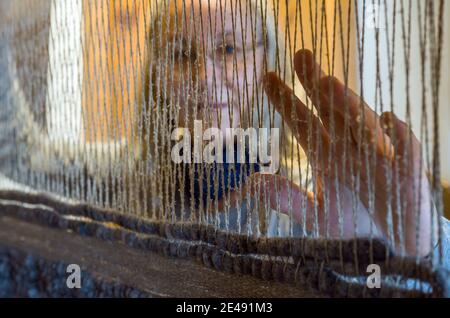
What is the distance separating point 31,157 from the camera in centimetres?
93

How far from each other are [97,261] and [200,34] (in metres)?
0.31

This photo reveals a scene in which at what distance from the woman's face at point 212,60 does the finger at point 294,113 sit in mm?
21

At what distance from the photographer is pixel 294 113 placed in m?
0.44

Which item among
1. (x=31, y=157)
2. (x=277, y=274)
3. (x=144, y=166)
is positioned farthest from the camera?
(x=31, y=157)

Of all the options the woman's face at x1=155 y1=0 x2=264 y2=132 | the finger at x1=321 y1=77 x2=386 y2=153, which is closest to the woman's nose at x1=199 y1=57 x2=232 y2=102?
the woman's face at x1=155 y1=0 x2=264 y2=132

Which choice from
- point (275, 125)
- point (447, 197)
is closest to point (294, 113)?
point (275, 125)

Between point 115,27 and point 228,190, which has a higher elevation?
point 115,27

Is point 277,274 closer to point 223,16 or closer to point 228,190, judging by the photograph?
point 228,190

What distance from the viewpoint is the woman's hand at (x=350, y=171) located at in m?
0.37

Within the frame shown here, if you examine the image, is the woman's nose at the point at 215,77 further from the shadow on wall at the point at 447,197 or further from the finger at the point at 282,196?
the shadow on wall at the point at 447,197

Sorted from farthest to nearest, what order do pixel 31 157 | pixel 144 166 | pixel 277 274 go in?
pixel 31 157 < pixel 144 166 < pixel 277 274

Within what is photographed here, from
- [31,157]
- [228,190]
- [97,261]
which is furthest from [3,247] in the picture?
[228,190]

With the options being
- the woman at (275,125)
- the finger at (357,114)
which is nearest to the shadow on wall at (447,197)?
the woman at (275,125)

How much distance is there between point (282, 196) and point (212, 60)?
13 centimetres
